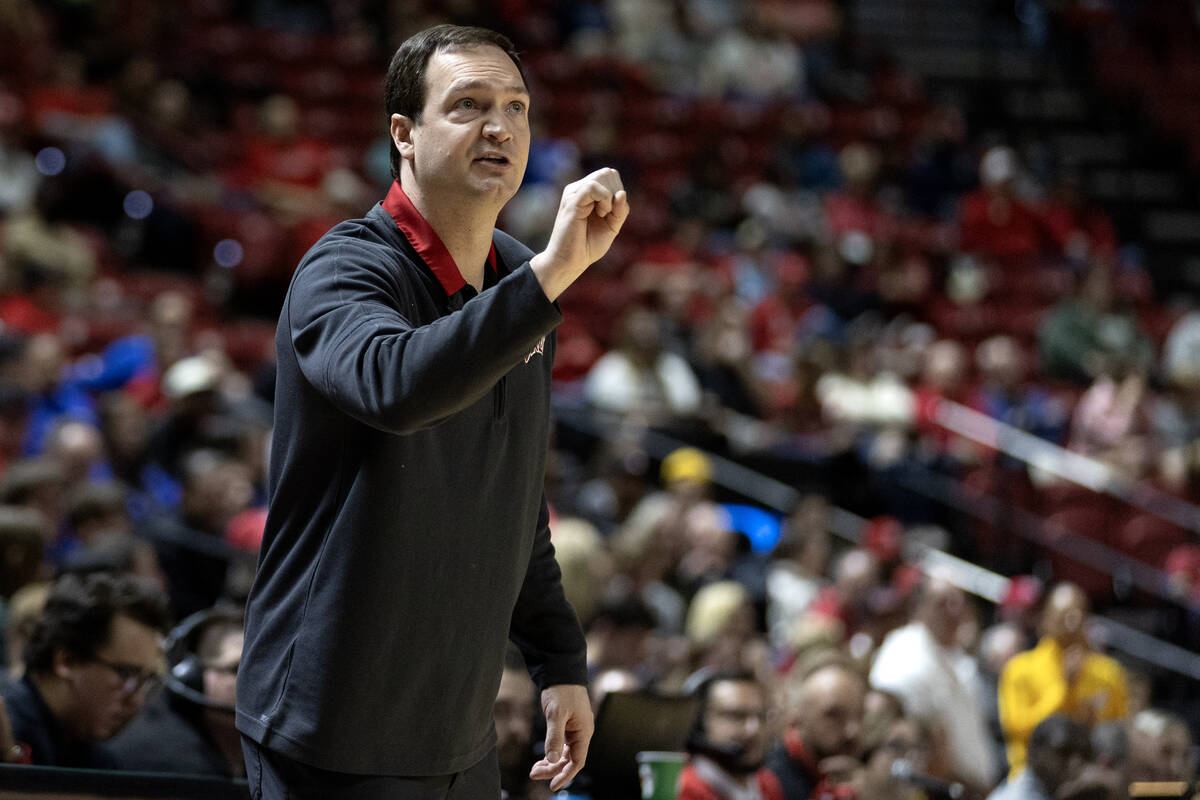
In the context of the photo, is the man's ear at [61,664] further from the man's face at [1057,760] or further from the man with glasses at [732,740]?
the man's face at [1057,760]

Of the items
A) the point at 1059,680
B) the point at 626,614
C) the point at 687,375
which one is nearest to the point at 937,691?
the point at 1059,680

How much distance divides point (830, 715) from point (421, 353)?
2.67 meters

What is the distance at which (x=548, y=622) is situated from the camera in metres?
1.86

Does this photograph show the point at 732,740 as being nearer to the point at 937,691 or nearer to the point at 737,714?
the point at 737,714

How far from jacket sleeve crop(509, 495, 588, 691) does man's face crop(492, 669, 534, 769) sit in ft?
4.72

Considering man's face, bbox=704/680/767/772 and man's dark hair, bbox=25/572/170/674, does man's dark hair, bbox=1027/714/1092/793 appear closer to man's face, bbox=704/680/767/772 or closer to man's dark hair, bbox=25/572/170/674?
man's face, bbox=704/680/767/772

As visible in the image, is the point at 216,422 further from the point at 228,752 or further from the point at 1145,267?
the point at 1145,267

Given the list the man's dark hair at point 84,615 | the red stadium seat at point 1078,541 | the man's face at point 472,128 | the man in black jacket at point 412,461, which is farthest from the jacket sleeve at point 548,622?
the red stadium seat at point 1078,541

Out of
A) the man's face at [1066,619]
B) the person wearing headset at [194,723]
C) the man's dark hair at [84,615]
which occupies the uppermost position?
the man's face at [1066,619]

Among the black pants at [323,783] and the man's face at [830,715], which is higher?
the black pants at [323,783]

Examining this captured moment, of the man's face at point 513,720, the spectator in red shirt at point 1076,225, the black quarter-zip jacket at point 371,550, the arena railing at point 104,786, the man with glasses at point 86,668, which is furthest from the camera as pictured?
the spectator in red shirt at point 1076,225

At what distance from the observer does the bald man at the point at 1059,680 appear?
5.72m

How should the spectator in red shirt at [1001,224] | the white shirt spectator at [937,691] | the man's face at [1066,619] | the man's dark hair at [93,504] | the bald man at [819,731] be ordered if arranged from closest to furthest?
the bald man at [819,731], the man's dark hair at [93,504], the white shirt spectator at [937,691], the man's face at [1066,619], the spectator in red shirt at [1001,224]

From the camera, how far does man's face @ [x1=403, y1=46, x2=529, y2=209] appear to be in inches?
62.1
